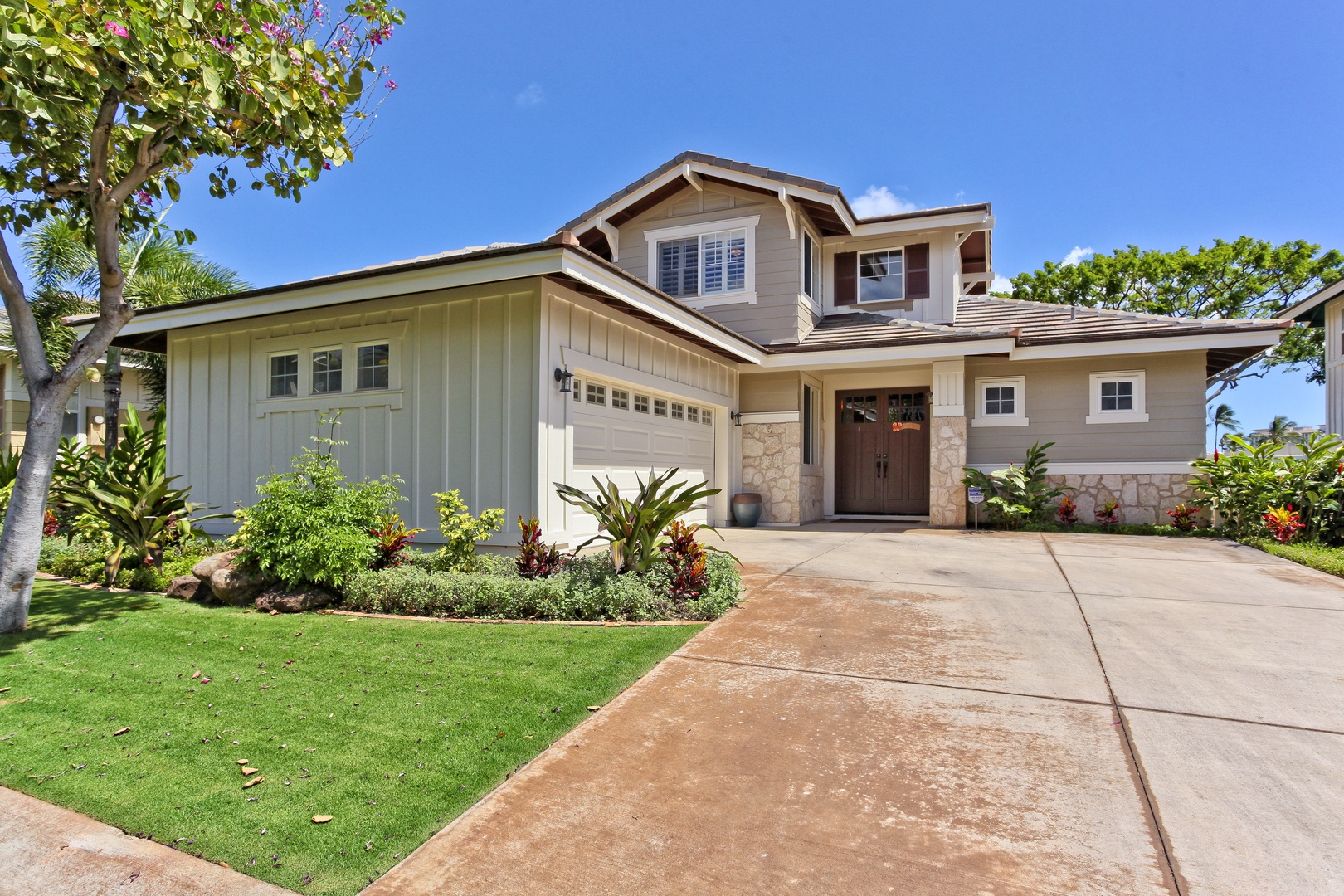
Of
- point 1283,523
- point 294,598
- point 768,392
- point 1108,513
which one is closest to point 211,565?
point 294,598

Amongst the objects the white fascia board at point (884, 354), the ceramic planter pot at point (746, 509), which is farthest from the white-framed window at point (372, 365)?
the ceramic planter pot at point (746, 509)

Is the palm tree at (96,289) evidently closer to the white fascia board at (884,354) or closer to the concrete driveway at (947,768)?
the white fascia board at (884,354)

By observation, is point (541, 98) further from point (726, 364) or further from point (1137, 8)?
point (1137, 8)

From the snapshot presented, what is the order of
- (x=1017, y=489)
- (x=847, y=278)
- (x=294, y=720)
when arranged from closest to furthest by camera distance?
(x=294, y=720), (x=1017, y=489), (x=847, y=278)

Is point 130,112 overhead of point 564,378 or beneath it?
overhead

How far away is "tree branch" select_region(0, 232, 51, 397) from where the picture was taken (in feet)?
16.7

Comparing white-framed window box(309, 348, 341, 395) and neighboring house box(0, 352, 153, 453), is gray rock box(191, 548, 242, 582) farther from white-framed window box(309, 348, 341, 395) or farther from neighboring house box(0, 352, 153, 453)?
neighboring house box(0, 352, 153, 453)

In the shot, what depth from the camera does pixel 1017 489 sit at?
39.0 ft

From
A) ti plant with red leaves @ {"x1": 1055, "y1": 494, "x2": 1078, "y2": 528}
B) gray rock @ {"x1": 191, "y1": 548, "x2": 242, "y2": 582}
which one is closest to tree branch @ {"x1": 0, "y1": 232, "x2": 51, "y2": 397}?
gray rock @ {"x1": 191, "y1": 548, "x2": 242, "y2": 582}

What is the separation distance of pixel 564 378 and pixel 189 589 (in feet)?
13.4

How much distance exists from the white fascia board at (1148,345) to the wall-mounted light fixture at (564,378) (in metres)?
7.81

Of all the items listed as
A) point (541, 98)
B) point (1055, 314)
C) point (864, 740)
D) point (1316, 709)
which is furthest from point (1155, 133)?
point (864, 740)

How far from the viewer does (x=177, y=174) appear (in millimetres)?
6836

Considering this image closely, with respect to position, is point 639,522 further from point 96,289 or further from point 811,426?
point 96,289
